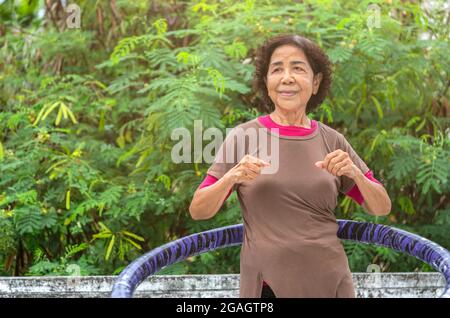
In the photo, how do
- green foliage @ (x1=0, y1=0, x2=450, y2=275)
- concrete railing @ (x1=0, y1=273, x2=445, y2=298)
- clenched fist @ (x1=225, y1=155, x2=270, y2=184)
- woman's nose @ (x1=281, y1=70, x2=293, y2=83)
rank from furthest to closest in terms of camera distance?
green foliage @ (x1=0, y1=0, x2=450, y2=275), concrete railing @ (x1=0, y1=273, x2=445, y2=298), woman's nose @ (x1=281, y1=70, x2=293, y2=83), clenched fist @ (x1=225, y1=155, x2=270, y2=184)

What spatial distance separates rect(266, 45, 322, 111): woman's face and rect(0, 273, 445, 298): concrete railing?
74 centimetres

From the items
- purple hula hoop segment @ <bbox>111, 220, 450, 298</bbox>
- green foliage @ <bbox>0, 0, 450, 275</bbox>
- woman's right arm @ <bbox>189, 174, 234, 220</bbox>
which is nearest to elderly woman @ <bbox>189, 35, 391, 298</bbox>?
woman's right arm @ <bbox>189, 174, 234, 220</bbox>

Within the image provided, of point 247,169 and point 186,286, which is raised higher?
point 247,169

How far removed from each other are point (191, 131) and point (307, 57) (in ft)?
3.48

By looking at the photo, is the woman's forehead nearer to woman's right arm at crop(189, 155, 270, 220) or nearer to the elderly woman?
the elderly woman

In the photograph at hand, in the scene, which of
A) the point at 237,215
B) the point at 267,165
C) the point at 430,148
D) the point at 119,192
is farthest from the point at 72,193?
the point at 267,165

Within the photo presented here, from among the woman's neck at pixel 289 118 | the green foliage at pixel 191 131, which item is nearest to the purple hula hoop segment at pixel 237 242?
the woman's neck at pixel 289 118

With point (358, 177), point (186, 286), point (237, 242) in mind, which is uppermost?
point (358, 177)

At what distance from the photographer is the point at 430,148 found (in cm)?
225

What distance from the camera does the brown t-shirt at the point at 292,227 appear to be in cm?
118

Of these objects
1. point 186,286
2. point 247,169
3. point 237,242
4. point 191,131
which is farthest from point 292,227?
point 191,131

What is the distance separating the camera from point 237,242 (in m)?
1.59

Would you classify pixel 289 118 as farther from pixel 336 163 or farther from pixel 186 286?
pixel 186 286

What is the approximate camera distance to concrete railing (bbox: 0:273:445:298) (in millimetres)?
1837
